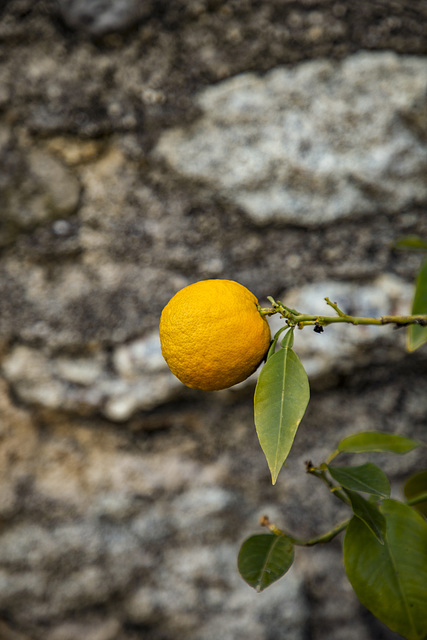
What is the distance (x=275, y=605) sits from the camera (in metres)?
0.92

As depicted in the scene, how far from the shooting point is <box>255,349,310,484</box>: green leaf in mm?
366

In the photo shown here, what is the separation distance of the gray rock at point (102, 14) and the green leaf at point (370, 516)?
31.0 inches

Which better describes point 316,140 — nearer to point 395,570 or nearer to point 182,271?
point 182,271

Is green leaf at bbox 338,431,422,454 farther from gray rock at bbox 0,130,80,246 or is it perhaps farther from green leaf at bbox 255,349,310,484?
gray rock at bbox 0,130,80,246

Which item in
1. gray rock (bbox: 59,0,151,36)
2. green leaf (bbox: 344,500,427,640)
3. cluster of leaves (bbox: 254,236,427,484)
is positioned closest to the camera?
cluster of leaves (bbox: 254,236,427,484)

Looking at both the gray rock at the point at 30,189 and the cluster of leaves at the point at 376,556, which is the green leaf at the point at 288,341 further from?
the gray rock at the point at 30,189

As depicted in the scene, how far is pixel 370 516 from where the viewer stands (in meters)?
0.44

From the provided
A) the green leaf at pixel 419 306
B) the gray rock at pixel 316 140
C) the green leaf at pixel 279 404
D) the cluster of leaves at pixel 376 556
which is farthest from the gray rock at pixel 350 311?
the green leaf at pixel 279 404

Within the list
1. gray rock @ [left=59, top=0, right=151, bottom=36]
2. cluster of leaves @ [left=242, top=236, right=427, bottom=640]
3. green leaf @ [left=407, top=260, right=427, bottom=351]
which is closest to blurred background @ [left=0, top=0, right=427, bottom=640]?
gray rock @ [left=59, top=0, right=151, bottom=36]

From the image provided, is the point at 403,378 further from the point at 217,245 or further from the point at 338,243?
the point at 217,245

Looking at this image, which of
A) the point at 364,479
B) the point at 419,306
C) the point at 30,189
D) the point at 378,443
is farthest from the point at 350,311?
the point at 30,189

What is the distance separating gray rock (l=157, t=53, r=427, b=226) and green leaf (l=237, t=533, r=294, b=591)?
1.80ft

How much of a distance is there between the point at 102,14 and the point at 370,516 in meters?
0.83

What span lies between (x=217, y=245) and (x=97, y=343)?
29 centimetres
